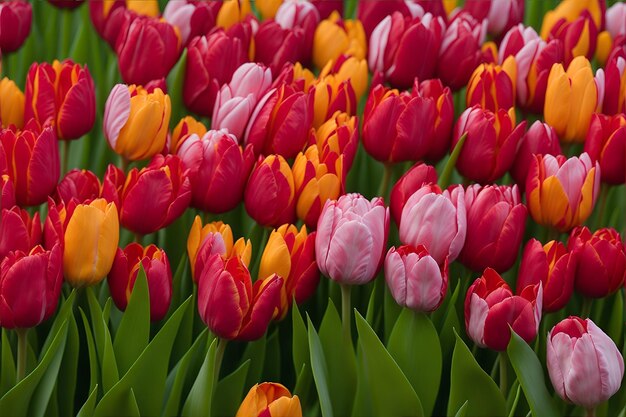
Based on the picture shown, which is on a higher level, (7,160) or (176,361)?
(7,160)

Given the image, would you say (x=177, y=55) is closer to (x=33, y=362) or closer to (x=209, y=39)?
(x=209, y=39)

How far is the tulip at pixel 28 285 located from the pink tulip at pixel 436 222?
0.41 m

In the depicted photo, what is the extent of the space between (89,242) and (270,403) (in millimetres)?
282

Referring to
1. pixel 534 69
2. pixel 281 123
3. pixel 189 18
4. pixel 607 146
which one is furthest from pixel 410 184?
pixel 189 18

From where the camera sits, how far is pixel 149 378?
3.61 feet

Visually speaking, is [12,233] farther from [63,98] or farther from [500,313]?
[500,313]

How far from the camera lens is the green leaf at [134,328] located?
109cm

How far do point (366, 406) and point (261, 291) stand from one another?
0.21 m

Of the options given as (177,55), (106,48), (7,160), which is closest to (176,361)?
(7,160)

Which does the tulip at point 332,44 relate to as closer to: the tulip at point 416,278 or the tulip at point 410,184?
the tulip at point 410,184

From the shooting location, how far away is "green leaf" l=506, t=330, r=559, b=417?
1059 millimetres

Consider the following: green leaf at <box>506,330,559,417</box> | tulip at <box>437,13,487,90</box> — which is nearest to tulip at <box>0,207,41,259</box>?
green leaf at <box>506,330,559,417</box>

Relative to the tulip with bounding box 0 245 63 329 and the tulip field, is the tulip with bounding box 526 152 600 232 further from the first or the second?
the tulip with bounding box 0 245 63 329

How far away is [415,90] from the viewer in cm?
135
